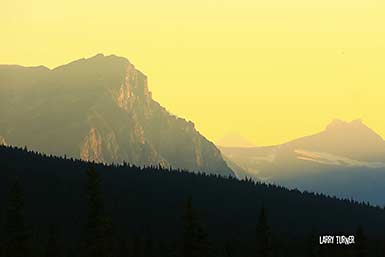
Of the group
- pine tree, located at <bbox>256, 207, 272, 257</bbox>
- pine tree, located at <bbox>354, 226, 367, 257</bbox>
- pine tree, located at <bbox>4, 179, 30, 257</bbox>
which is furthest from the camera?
pine tree, located at <bbox>354, 226, 367, 257</bbox>

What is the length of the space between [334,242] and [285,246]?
62.8 m

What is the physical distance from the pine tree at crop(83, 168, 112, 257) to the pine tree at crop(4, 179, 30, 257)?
4.57 metres

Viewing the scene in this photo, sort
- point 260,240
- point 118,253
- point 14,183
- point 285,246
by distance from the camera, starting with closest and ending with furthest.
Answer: point 14,183 → point 260,240 → point 118,253 → point 285,246

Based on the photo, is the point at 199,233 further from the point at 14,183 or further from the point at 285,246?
the point at 285,246

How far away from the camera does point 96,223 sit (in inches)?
2459

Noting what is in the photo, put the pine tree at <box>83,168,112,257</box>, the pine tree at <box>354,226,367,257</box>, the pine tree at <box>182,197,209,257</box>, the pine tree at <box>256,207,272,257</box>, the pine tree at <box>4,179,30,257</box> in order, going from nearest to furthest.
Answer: the pine tree at <box>4,179,30,257</box> → the pine tree at <box>83,168,112,257</box> → the pine tree at <box>182,197,209,257</box> → the pine tree at <box>256,207,272,257</box> → the pine tree at <box>354,226,367,257</box>

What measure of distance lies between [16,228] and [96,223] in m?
5.77

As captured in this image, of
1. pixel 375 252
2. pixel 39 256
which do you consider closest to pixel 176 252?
pixel 39 256

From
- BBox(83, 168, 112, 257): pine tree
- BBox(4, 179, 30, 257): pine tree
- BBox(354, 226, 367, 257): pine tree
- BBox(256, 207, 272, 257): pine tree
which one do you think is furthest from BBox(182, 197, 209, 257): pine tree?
BBox(354, 226, 367, 257): pine tree

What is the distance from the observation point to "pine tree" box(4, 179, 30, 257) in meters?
60.7

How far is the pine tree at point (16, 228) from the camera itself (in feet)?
199

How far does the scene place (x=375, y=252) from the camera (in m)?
173

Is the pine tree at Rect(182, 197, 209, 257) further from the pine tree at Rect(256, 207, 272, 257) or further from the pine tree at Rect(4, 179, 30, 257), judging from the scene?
the pine tree at Rect(256, 207, 272, 257)

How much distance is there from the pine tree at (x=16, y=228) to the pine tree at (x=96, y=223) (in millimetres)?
4568
